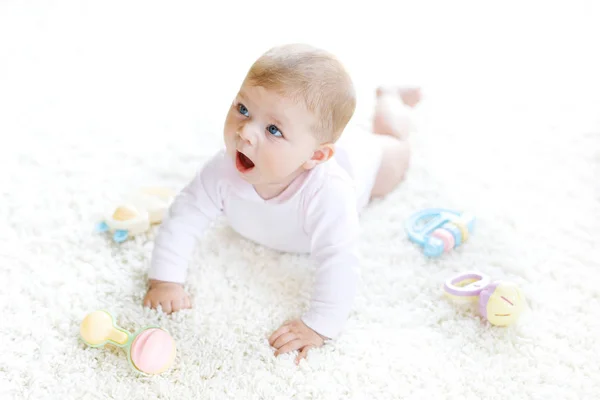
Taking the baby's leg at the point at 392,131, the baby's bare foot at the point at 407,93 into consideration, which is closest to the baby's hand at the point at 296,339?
the baby's leg at the point at 392,131

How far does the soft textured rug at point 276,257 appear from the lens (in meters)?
1.04

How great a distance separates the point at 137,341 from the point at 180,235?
22 centimetres

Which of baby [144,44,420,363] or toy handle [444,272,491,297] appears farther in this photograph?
toy handle [444,272,491,297]

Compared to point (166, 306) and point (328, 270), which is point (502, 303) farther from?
point (166, 306)

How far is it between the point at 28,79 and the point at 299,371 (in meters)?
1.09

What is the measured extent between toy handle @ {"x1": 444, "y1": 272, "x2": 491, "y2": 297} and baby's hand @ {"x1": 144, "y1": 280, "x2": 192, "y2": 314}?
44 centimetres

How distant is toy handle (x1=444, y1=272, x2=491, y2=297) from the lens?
3.77 feet

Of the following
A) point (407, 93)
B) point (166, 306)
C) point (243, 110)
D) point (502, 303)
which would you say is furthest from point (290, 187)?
point (407, 93)

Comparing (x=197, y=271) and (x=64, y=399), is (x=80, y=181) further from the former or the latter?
(x=64, y=399)

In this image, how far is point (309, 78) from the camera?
971mm

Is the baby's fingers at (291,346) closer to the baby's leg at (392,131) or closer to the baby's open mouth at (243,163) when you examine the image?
the baby's open mouth at (243,163)

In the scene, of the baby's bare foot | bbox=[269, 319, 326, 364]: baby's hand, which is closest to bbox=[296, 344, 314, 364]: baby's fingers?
bbox=[269, 319, 326, 364]: baby's hand

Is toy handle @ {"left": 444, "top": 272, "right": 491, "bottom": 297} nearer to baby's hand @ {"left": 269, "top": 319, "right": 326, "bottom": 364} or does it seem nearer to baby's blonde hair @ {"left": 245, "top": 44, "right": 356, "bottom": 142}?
baby's hand @ {"left": 269, "top": 319, "right": 326, "bottom": 364}

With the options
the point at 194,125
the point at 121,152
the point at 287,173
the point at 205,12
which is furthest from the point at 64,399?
the point at 205,12
